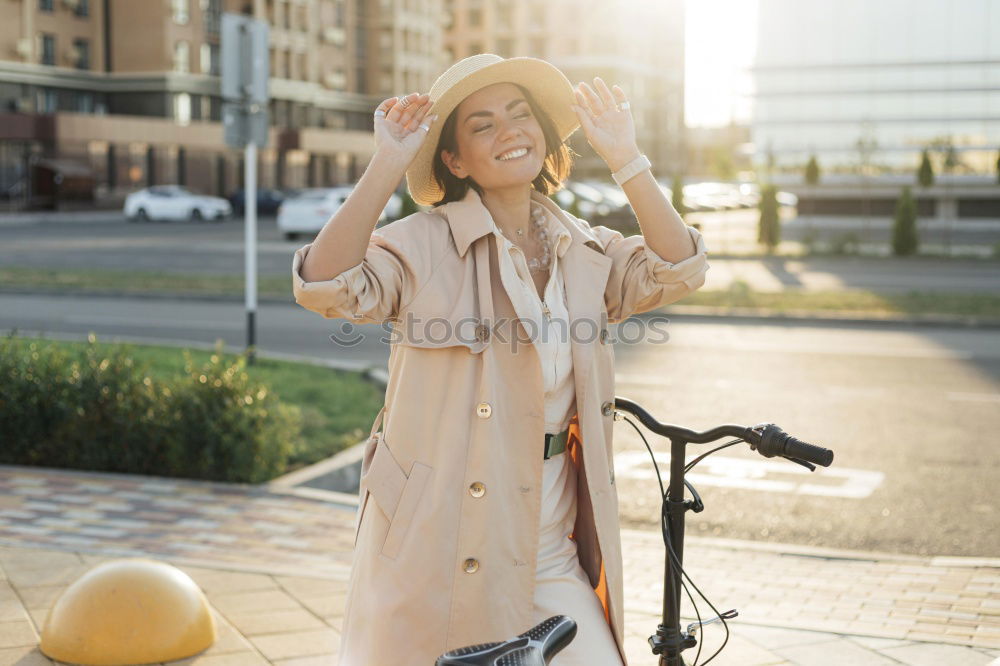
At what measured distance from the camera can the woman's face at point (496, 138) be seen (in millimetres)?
3082

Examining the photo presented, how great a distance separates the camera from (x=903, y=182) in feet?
163

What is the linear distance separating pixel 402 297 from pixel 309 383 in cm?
844

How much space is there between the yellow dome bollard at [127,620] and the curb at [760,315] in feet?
42.6

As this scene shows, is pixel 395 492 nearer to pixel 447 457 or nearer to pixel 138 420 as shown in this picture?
pixel 447 457

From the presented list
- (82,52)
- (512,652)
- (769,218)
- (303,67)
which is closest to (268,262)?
(769,218)

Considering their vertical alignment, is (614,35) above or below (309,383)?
above

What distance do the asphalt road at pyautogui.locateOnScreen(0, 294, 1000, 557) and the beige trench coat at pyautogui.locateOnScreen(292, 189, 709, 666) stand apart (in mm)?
4612

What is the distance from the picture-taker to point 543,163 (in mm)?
3305

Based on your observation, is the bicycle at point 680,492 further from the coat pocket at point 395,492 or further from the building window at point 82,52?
the building window at point 82,52

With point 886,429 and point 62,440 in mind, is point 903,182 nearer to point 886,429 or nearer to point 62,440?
point 886,429

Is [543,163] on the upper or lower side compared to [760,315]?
upper

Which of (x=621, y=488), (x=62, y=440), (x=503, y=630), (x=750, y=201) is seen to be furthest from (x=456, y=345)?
(x=750, y=201)

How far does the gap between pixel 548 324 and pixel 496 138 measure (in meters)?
0.51

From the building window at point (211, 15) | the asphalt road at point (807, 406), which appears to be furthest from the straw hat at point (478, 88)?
the building window at point (211, 15)
